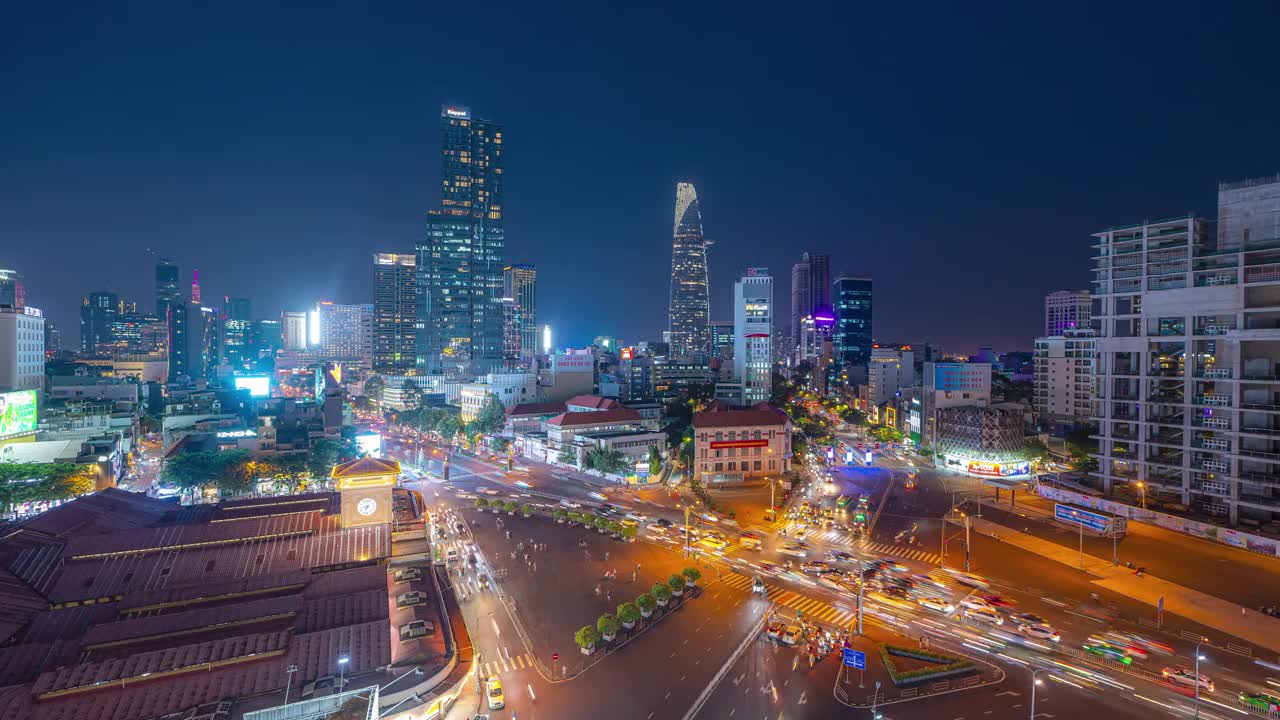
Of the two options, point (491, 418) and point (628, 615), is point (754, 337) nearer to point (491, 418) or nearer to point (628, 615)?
point (491, 418)

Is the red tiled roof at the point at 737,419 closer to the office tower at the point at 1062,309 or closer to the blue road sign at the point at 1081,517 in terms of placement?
the blue road sign at the point at 1081,517

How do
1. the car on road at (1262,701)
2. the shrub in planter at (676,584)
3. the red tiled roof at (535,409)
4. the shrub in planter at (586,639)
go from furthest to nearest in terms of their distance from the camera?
Answer: the red tiled roof at (535,409) → the shrub in planter at (676,584) → the shrub in planter at (586,639) → the car on road at (1262,701)

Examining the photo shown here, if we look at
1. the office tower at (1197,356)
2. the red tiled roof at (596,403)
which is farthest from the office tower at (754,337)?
the office tower at (1197,356)

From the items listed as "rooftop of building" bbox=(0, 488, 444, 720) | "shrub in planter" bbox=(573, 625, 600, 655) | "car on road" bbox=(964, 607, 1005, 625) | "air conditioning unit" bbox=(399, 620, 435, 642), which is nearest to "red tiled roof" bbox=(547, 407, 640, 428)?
"rooftop of building" bbox=(0, 488, 444, 720)

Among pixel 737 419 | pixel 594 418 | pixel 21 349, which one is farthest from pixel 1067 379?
pixel 21 349

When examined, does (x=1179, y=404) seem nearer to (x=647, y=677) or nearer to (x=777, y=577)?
(x=777, y=577)

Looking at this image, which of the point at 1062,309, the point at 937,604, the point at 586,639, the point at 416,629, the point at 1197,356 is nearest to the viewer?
the point at 416,629
